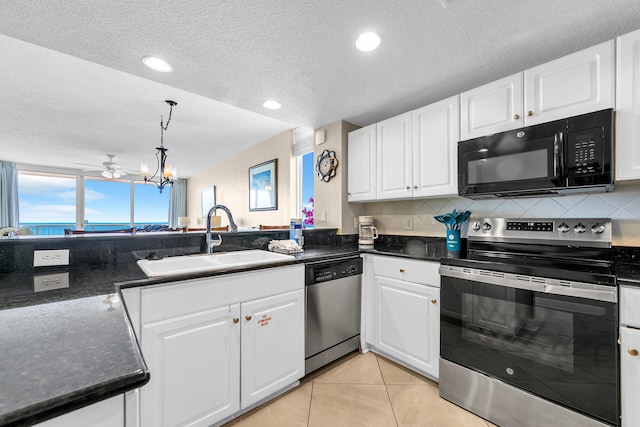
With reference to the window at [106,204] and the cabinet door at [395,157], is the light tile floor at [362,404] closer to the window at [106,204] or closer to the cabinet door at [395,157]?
the cabinet door at [395,157]

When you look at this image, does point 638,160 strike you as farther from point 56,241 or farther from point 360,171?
point 56,241

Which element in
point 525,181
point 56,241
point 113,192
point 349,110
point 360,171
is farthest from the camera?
point 113,192

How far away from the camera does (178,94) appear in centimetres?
266

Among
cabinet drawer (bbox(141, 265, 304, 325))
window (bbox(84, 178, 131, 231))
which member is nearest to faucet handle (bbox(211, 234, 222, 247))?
cabinet drawer (bbox(141, 265, 304, 325))

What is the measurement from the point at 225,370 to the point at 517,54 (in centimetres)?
253

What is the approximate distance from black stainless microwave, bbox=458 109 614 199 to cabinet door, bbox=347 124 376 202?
2.58 feet

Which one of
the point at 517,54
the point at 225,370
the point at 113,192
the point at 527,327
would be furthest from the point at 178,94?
the point at 113,192

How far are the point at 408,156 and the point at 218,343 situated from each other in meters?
1.91

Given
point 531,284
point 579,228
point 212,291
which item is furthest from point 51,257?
point 579,228

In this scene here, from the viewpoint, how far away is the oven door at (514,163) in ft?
4.91

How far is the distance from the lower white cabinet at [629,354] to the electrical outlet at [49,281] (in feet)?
7.62

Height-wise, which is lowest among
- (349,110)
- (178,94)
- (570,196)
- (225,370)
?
(225,370)

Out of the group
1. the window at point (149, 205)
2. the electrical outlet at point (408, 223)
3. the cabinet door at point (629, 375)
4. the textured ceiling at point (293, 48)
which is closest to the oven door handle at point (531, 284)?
the cabinet door at point (629, 375)

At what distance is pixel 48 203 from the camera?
654 centimetres
